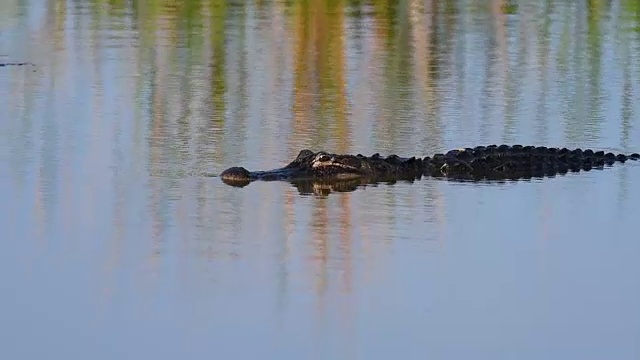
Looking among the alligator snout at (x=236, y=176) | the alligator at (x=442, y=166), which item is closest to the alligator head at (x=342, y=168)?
the alligator at (x=442, y=166)

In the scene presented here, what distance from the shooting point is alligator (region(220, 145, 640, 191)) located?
526 inches

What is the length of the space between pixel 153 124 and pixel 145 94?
7.55ft

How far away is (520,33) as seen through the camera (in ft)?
89.6

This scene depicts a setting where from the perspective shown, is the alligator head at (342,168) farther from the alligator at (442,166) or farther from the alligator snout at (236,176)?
the alligator snout at (236,176)

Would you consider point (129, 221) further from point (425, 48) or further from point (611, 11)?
point (611, 11)

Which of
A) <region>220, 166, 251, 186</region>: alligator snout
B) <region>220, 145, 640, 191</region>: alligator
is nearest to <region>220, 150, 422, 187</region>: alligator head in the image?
<region>220, 145, 640, 191</region>: alligator

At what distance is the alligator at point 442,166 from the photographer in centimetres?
1337

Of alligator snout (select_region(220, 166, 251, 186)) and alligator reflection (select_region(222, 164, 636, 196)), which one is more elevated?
alligator snout (select_region(220, 166, 251, 186))

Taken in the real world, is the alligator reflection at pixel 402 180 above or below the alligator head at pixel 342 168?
below

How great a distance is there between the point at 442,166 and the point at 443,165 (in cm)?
1

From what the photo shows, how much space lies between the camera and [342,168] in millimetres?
13508

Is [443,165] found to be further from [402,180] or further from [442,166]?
[402,180]

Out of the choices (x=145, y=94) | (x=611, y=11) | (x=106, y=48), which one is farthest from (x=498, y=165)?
(x=611, y=11)

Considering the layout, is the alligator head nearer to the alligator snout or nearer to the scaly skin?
the scaly skin
